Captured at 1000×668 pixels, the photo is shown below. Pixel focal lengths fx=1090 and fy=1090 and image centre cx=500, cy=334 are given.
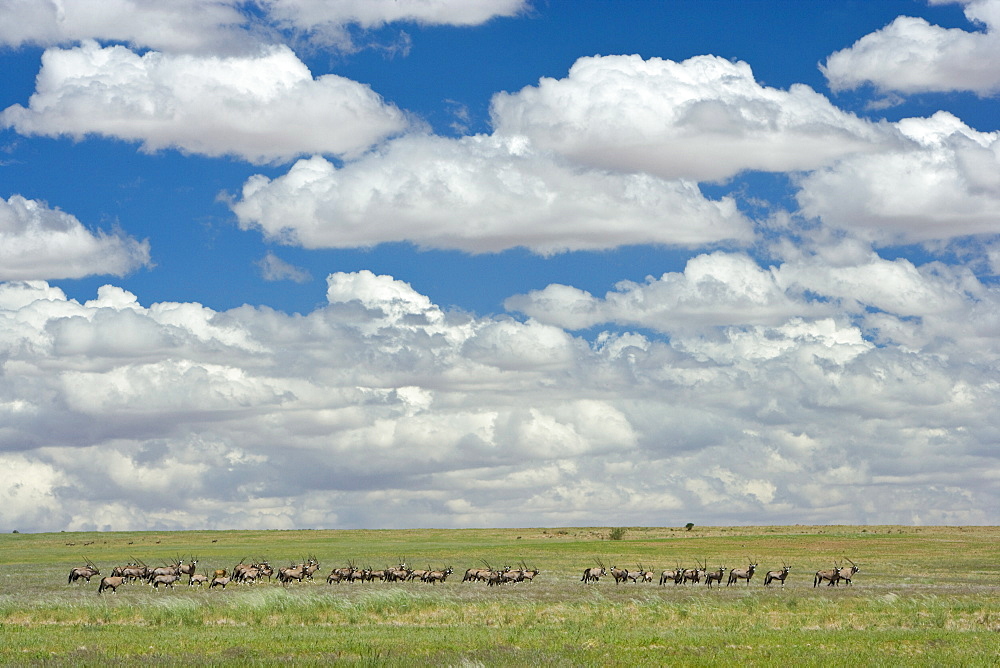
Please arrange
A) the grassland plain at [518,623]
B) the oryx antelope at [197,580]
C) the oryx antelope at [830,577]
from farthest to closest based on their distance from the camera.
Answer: the oryx antelope at [197,580], the oryx antelope at [830,577], the grassland plain at [518,623]

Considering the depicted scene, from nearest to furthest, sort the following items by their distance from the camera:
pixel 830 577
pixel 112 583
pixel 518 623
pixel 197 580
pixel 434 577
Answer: pixel 518 623 → pixel 112 583 → pixel 830 577 → pixel 197 580 → pixel 434 577

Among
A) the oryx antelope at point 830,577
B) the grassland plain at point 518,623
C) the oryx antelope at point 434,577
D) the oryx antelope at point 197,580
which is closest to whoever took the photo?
the grassland plain at point 518,623

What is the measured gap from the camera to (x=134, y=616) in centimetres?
4219

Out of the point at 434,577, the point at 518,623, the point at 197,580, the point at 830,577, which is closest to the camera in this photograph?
the point at 518,623

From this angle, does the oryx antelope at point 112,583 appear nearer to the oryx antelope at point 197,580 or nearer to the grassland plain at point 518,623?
the grassland plain at point 518,623

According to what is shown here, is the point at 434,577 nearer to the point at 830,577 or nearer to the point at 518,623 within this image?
the point at 830,577

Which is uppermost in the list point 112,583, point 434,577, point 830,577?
point 830,577

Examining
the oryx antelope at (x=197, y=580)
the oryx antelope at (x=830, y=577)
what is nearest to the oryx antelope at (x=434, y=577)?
the oryx antelope at (x=197, y=580)

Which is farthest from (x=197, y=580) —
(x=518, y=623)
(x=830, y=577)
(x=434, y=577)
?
(x=830, y=577)

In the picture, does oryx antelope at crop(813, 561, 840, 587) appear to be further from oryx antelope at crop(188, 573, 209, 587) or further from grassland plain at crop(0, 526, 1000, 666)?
oryx antelope at crop(188, 573, 209, 587)

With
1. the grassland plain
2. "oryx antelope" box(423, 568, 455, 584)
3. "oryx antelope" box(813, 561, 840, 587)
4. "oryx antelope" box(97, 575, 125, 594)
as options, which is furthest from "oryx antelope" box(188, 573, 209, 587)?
"oryx antelope" box(813, 561, 840, 587)

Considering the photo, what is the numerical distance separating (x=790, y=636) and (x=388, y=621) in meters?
15.3

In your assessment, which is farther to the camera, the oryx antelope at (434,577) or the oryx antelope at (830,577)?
the oryx antelope at (434,577)

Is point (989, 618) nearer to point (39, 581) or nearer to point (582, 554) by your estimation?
point (39, 581)
